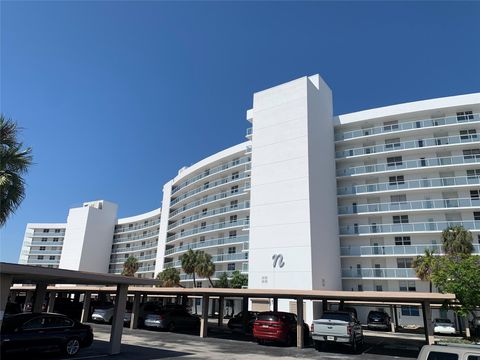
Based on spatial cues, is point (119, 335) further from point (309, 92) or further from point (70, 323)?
point (309, 92)

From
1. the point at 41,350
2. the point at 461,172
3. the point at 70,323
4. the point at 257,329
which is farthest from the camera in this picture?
the point at 461,172

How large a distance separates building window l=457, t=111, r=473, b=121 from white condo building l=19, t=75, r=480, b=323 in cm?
13

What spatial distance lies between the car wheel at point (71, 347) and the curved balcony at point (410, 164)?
3518cm

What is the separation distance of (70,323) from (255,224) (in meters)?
27.0

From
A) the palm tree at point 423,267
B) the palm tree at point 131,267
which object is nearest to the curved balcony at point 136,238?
the palm tree at point 131,267

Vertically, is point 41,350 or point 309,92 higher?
point 309,92

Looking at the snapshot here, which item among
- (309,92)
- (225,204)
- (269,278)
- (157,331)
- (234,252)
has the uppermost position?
(309,92)

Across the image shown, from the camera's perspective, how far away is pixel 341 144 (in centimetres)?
4481

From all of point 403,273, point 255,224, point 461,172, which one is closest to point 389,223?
point 403,273

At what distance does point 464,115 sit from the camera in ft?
131

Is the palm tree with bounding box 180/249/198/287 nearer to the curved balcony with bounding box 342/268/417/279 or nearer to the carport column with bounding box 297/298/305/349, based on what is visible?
the curved balcony with bounding box 342/268/417/279

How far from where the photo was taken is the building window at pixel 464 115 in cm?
3981

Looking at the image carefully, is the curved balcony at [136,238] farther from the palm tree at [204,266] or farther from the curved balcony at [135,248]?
the palm tree at [204,266]

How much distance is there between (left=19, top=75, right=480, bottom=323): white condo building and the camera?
122 ft
